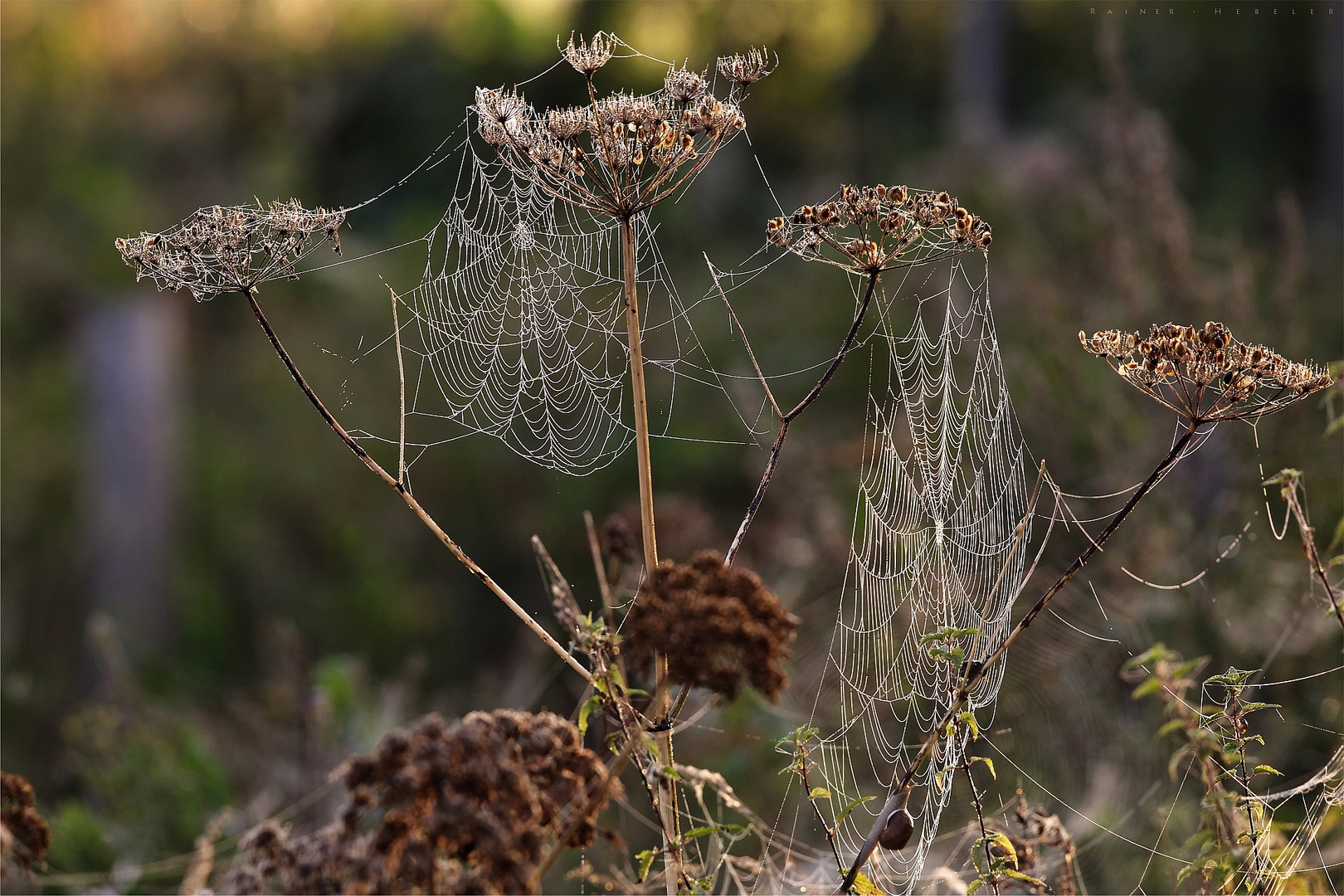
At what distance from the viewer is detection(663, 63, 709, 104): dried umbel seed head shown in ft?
6.12

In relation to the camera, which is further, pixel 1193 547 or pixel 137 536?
pixel 137 536

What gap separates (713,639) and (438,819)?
442 millimetres

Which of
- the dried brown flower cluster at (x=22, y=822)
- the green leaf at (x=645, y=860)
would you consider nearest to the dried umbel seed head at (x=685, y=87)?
the green leaf at (x=645, y=860)

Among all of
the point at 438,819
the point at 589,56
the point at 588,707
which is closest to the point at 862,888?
the point at 588,707

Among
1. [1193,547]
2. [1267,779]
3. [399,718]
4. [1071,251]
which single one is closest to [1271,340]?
[1193,547]

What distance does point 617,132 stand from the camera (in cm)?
181

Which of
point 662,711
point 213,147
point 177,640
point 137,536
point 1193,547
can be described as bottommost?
point 177,640

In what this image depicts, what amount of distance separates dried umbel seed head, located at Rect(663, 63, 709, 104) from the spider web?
0.70m

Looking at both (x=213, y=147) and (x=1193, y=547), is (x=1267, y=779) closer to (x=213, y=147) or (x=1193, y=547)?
(x=1193, y=547)

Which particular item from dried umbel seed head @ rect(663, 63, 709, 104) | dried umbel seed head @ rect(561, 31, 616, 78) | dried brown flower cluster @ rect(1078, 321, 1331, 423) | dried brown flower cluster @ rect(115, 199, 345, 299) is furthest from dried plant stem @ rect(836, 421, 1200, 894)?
dried brown flower cluster @ rect(115, 199, 345, 299)

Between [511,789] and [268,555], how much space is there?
25.5 ft

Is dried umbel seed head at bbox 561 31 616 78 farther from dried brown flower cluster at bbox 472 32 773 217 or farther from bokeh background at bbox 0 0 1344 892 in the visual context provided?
bokeh background at bbox 0 0 1344 892

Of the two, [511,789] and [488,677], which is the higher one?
[511,789]

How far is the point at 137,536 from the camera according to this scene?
8.44 m
